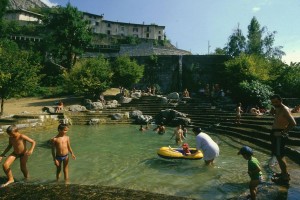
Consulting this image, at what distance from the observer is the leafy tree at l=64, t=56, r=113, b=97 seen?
95.9ft

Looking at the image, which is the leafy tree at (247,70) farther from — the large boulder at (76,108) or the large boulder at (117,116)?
the large boulder at (76,108)

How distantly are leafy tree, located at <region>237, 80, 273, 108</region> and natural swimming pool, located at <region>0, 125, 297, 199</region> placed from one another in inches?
350

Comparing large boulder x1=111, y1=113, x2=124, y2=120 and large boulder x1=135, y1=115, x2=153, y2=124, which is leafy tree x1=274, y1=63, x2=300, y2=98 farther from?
large boulder x1=111, y1=113, x2=124, y2=120

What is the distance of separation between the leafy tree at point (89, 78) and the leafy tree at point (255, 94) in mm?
13711

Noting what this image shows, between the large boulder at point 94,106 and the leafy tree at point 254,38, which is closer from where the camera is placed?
the large boulder at point 94,106

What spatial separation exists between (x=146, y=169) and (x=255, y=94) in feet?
52.3

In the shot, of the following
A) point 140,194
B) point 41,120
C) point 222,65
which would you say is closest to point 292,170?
point 140,194

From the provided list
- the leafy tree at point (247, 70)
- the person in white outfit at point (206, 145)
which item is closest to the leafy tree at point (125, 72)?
the leafy tree at point (247, 70)

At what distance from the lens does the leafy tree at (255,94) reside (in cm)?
2294

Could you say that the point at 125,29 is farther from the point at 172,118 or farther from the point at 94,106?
the point at 172,118

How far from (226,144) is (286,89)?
15.0m

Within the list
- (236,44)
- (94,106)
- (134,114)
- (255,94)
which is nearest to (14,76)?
(94,106)

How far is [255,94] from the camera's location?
23.2 m

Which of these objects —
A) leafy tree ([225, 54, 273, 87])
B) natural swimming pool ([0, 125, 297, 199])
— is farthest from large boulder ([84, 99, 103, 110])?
leafy tree ([225, 54, 273, 87])
